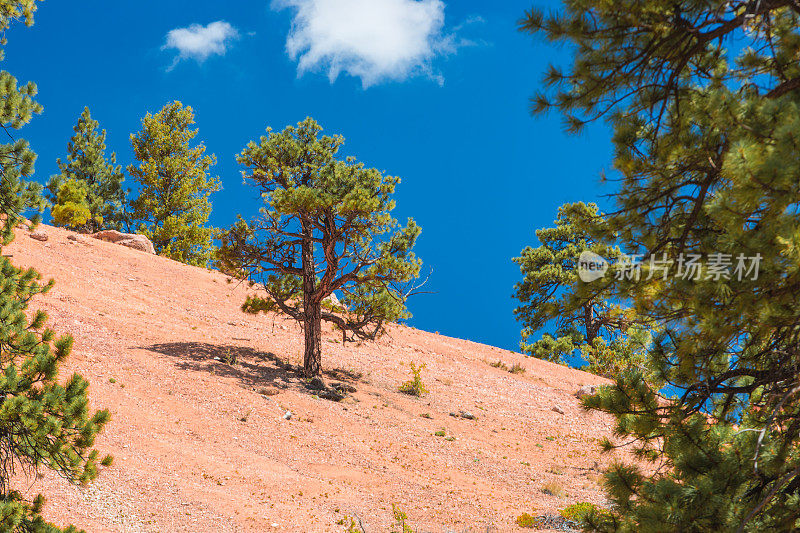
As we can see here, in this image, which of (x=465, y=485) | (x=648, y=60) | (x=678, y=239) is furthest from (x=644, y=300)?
(x=465, y=485)

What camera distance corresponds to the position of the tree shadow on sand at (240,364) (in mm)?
13602

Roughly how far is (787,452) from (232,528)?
637 cm

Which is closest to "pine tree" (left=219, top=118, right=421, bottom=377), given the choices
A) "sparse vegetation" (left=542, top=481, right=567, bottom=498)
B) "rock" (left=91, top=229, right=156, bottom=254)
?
"sparse vegetation" (left=542, top=481, right=567, bottom=498)

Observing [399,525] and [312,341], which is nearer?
[399,525]

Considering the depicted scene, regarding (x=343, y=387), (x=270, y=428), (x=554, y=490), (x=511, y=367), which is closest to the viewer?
(x=554, y=490)

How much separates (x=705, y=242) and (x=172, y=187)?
32.2 m

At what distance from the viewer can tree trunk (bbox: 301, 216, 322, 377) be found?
1503 cm

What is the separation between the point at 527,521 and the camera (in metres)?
8.70

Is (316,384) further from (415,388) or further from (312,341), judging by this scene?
(415,388)

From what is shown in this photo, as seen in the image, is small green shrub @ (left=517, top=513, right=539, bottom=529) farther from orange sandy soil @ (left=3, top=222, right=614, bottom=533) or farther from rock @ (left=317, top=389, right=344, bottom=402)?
rock @ (left=317, top=389, right=344, bottom=402)

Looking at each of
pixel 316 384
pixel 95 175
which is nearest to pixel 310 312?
pixel 316 384

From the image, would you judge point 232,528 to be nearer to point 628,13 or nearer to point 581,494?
point 581,494

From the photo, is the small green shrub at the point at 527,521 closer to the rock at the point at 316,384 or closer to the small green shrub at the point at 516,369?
the rock at the point at 316,384

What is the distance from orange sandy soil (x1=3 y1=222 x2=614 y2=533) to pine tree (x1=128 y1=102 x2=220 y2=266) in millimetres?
9959
